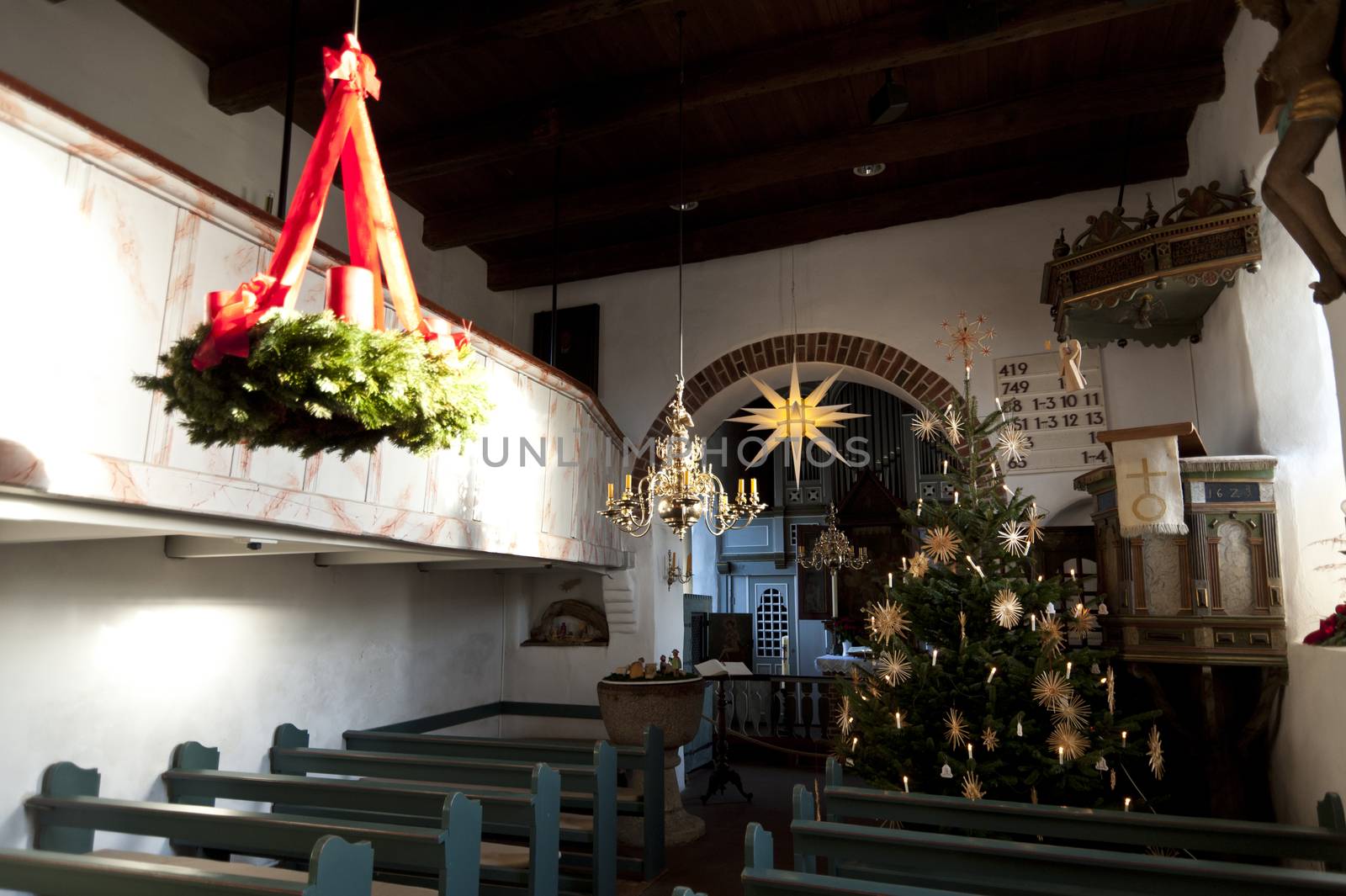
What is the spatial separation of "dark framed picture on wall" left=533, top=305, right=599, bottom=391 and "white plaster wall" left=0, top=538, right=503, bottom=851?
2.63 metres

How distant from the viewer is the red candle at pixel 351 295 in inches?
80.1

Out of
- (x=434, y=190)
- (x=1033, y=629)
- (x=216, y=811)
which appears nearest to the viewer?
(x=216, y=811)

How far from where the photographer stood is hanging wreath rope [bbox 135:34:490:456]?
185cm

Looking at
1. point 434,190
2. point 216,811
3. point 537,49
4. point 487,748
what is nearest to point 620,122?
point 537,49

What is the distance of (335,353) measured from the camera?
185 centimetres

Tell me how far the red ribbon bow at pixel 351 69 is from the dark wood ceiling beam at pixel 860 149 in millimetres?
5535

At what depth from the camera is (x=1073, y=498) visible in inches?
284

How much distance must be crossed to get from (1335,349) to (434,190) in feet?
23.6

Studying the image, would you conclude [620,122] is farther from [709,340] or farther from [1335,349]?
[1335,349]

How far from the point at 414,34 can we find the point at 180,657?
4.17 meters

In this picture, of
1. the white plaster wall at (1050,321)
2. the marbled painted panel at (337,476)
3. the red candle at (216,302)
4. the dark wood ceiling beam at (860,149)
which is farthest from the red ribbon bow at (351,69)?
the dark wood ceiling beam at (860,149)

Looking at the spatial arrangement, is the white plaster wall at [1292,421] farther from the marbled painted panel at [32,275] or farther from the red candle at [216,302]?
the marbled painted panel at [32,275]

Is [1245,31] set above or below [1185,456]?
above

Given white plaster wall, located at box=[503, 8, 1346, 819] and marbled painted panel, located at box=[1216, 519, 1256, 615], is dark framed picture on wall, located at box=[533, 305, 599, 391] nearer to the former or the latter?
white plaster wall, located at box=[503, 8, 1346, 819]
